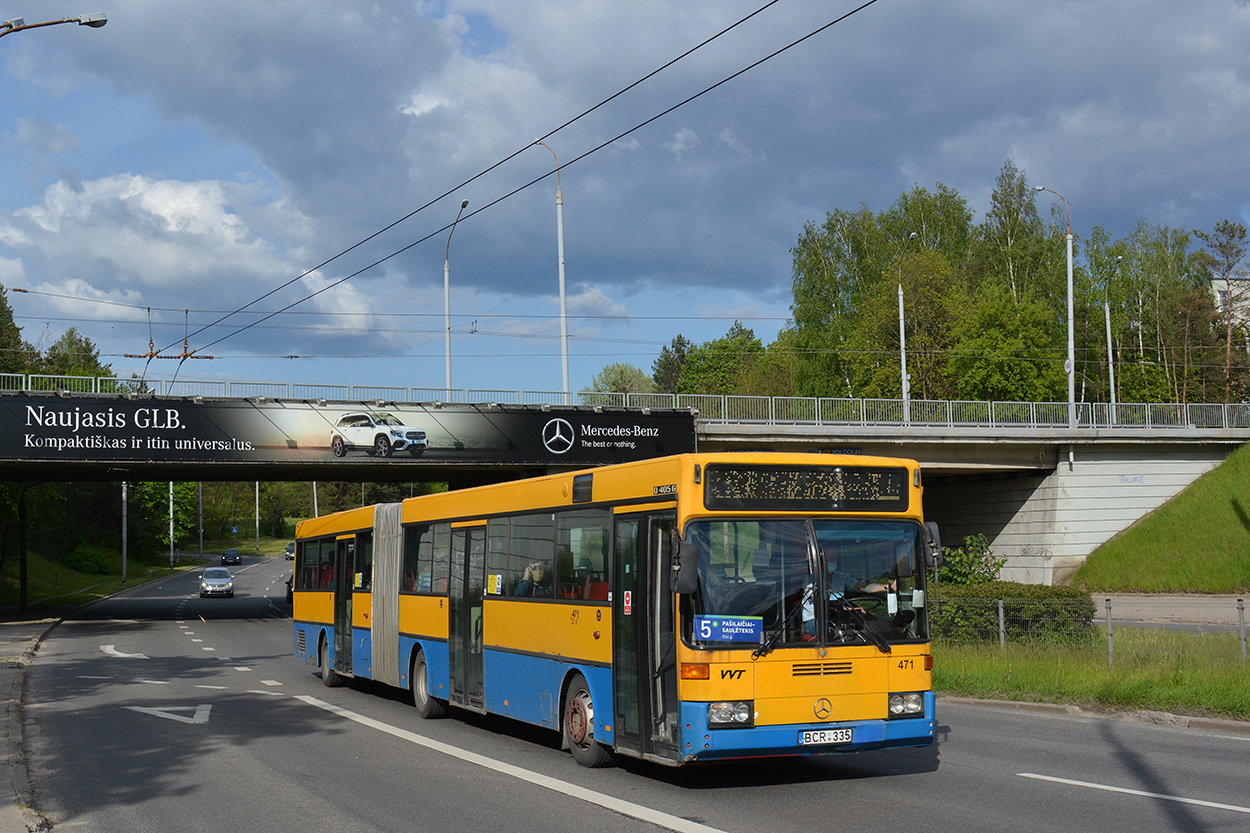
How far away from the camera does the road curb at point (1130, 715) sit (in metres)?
12.8

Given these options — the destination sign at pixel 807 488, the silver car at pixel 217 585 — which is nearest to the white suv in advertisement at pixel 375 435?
the silver car at pixel 217 585

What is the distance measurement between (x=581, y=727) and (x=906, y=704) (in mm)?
3051

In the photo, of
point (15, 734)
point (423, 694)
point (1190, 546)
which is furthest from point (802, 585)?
point (1190, 546)

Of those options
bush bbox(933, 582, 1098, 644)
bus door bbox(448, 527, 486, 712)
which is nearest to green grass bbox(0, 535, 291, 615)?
bus door bbox(448, 527, 486, 712)

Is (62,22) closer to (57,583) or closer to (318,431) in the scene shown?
(318,431)

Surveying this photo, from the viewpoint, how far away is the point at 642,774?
10414 mm

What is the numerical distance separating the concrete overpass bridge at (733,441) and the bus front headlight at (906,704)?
103 feet

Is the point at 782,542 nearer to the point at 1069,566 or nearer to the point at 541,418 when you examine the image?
the point at 541,418

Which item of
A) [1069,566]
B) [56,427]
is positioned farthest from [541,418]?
[1069,566]

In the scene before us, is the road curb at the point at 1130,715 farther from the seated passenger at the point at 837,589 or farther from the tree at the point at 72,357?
the tree at the point at 72,357

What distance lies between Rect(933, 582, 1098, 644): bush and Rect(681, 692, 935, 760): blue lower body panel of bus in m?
9.22

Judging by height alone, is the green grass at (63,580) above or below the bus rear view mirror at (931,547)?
below

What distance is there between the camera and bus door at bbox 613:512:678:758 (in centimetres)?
934

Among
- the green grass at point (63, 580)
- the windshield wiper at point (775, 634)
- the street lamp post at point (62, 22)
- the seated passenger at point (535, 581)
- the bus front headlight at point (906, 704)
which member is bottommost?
the green grass at point (63, 580)
